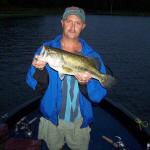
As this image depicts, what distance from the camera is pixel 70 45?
15.8 ft

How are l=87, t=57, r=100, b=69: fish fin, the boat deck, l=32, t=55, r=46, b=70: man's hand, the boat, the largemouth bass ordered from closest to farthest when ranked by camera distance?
1. l=32, t=55, r=46, b=70: man's hand
2. the largemouth bass
3. l=87, t=57, r=100, b=69: fish fin
4. the boat
5. the boat deck

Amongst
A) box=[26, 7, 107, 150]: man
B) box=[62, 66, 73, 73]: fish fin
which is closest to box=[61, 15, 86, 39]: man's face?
box=[26, 7, 107, 150]: man

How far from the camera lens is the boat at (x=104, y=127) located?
6.46 m

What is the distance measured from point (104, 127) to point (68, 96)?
3622 millimetres

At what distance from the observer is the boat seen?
21.2ft

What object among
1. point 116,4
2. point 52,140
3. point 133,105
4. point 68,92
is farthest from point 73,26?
point 116,4

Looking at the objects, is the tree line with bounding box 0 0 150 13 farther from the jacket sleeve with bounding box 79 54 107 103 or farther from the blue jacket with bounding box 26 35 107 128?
the jacket sleeve with bounding box 79 54 107 103

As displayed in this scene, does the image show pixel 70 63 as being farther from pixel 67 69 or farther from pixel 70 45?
pixel 70 45

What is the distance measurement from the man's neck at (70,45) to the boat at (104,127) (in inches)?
121

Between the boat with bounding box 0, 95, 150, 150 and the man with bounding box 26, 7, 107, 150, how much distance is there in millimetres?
1456

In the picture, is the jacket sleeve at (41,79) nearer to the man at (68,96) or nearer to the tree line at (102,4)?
the man at (68,96)

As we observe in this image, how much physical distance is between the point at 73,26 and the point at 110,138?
15.3ft

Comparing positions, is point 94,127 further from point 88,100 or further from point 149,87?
point 149,87

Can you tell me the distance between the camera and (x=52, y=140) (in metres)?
4.77
